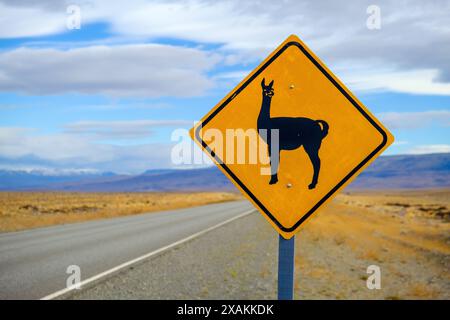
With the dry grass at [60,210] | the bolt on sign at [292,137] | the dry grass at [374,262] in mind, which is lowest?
the dry grass at [374,262]

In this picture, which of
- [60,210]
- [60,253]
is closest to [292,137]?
[60,253]

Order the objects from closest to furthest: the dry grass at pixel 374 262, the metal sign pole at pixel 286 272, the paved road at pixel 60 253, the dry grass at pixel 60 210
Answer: the metal sign pole at pixel 286 272
the paved road at pixel 60 253
the dry grass at pixel 374 262
the dry grass at pixel 60 210

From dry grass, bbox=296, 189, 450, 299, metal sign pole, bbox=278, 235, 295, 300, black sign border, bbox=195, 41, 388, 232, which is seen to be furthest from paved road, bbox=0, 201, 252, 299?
metal sign pole, bbox=278, 235, 295, 300

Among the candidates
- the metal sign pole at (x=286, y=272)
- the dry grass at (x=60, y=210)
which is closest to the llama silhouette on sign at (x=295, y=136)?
the metal sign pole at (x=286, y=272)

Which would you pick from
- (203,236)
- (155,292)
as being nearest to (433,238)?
(203,236)

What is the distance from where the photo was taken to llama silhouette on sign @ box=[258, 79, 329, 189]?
279 cm

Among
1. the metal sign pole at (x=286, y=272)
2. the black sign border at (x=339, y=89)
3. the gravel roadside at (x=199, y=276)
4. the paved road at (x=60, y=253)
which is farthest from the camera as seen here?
the paved road at (x=60, y=253)

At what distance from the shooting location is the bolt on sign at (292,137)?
2.78 meters

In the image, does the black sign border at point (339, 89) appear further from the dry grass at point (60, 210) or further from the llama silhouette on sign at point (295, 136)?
the dry grass at point (60, 210)

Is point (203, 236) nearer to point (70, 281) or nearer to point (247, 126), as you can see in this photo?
point (70, 281)

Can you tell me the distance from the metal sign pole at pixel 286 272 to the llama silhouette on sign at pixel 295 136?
399 millimetres

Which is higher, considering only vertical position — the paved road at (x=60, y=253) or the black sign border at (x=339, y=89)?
the black sign border at (x=339, y=89)

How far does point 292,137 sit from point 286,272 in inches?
32.6

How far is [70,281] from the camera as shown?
8266 millimetres
